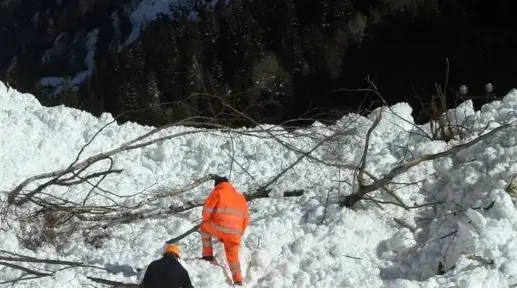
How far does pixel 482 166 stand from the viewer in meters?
9.08

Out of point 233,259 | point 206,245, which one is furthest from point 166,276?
point 206,245

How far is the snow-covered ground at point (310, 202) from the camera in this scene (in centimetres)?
757

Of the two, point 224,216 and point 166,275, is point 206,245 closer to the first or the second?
point 224,216

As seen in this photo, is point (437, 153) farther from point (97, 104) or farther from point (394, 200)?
point (97, 104)

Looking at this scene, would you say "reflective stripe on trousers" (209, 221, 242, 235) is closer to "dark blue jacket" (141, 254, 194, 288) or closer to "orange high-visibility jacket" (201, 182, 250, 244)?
"orange high-visibility jacket" (201, 182, 250, 244)

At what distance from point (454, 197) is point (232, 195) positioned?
312cm

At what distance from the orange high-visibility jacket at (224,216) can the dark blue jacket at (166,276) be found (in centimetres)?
130

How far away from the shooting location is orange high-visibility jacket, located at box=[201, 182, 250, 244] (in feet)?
24.2

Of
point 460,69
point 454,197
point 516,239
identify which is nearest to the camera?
point 516,239

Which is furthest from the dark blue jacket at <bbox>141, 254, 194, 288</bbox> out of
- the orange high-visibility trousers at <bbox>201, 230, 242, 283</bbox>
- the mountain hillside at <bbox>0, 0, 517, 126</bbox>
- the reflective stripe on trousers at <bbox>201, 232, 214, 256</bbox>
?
the mountain hillside at <bbox>0, 0, 517, 126</bbox>

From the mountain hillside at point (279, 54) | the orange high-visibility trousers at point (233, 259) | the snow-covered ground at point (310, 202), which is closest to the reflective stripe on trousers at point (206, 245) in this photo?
the snow-covered ground at point (310, 202)

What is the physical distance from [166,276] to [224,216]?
154 cm

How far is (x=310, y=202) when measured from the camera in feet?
29.8

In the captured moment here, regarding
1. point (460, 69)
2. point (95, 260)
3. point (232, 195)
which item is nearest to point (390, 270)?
point (232, 195)
